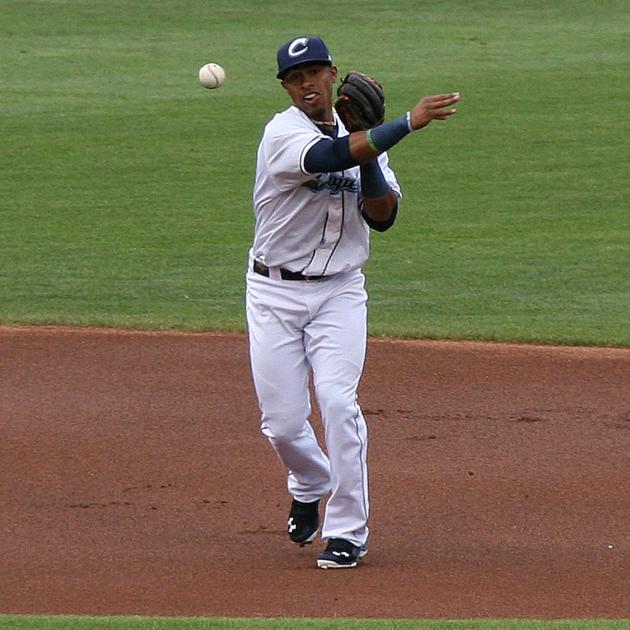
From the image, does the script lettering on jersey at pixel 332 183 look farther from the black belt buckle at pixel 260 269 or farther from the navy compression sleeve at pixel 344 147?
the black belt buckle at pixel 260 269

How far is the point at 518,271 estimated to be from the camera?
11227mm

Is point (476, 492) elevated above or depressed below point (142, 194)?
below

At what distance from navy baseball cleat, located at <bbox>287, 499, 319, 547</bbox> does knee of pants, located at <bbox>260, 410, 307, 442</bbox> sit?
1.09 ft

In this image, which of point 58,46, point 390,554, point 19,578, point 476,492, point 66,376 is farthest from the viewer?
point 58,46

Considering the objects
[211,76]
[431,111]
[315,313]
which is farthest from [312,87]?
[211,76]

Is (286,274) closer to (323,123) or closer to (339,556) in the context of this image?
Result: (323,123)

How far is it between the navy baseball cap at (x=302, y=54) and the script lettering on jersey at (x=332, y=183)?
1.38 feet

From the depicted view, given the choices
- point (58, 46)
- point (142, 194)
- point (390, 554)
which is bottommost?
point (390, 554)

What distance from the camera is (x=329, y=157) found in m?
5.23

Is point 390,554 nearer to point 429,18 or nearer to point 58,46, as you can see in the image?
point 58,46

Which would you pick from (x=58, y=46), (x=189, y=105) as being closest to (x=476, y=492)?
(x=189, y=105)

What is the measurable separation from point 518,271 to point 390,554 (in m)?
5.75

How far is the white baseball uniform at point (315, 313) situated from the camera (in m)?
5.50

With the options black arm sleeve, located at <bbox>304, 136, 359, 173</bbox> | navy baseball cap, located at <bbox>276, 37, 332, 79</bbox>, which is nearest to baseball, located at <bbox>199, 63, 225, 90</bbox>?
navy baseball cap, located at <bbox>276, 37, 332, 79</bbox>
